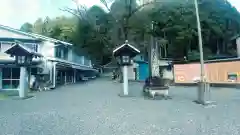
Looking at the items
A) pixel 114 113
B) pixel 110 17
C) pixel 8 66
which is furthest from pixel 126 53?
pixel 110 17

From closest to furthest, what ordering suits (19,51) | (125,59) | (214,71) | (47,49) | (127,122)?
1. (127,122)
2. (125,59)
3. (19,51)
4. (214,71)
5. (47,49)

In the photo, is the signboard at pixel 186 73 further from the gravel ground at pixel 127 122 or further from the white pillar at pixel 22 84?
the white pillar at pixel 22 84

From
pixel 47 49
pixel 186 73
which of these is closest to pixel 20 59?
pixel 47 49

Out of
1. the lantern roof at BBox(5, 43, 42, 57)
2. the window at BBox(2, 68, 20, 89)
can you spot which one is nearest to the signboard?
the lantern roof at BBox(5, 43, 42, 57)

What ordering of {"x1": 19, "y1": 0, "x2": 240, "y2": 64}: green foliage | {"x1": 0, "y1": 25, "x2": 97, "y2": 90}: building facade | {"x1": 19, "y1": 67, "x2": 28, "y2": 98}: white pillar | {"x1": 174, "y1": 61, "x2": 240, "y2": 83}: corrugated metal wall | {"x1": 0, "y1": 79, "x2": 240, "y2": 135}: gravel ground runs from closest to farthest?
{"x1": 0, "y1": 79, "x2": 240, "y2": 135}: gravel ground, {"x1": 19, "y1": 67, "x2": 28, "y2": 98}: white pillar, {"x1": 174, "y1": 61, "x2": 240, "y2": 83}: corrugated metal wall, {"x1": 0, "y1": 25, "x2": 97, "y2": 90}: building facade, {"x1": 19, "y1": 0, "x2": 240, "y2": 64}: green foliage

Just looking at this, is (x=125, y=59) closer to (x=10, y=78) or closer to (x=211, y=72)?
(x=211, y=72)

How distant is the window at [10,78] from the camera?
2102cm

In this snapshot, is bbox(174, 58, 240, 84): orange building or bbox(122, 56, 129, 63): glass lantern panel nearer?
bbox(122, 56, 129, 63): glass lantern panel

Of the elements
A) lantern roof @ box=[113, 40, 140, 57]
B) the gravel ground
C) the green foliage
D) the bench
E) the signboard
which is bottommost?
the gravel ground

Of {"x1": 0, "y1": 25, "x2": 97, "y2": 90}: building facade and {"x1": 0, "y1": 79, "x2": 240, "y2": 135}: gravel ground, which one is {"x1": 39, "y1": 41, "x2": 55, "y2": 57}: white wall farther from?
{"x1": 0, "y1": 79, "x2": 240, "y2": 135}: gravel ground

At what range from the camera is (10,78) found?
21.0 m

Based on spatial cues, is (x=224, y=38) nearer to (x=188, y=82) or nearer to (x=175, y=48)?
(x=175, y=48)

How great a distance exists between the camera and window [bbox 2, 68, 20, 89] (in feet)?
68.9

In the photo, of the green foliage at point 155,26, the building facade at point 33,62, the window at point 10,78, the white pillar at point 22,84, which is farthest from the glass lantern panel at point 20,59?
the green foliage at point 155,26
